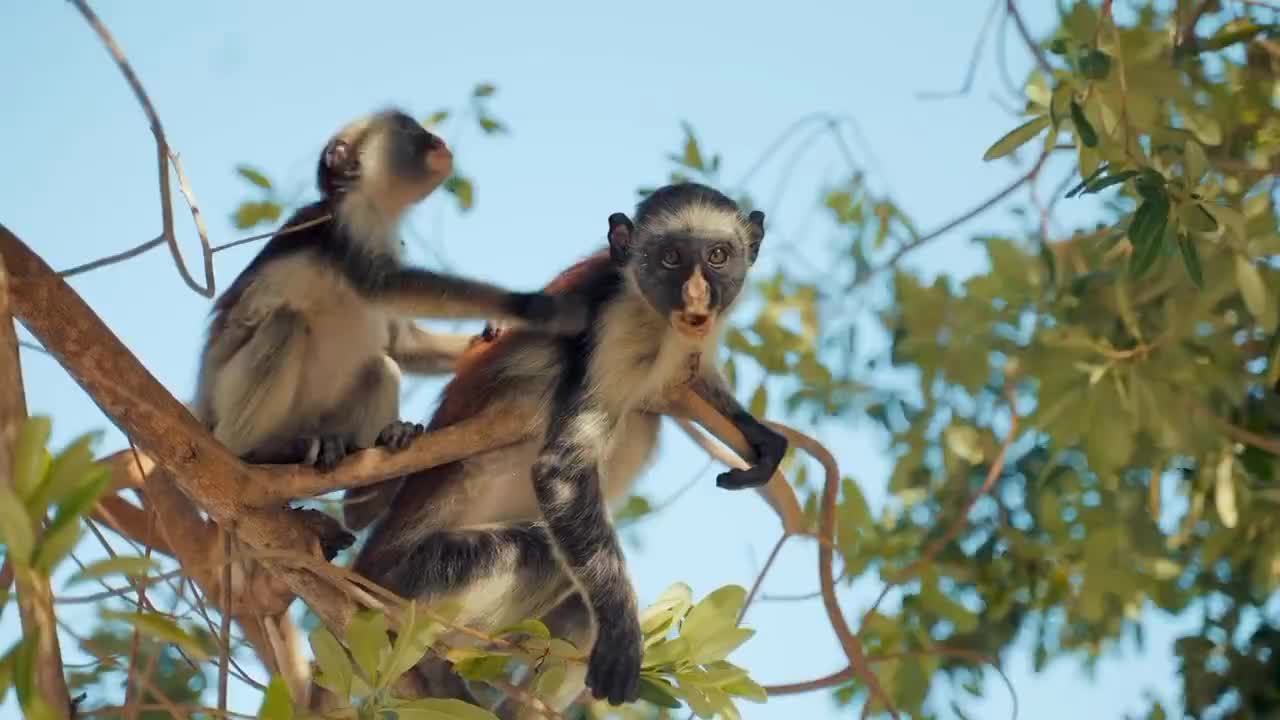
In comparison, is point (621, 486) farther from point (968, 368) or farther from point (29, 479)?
point (29, 479)

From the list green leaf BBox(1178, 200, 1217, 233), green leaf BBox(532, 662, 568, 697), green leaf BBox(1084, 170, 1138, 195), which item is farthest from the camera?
green leaf BBox(1178, 200, 1217, 233)

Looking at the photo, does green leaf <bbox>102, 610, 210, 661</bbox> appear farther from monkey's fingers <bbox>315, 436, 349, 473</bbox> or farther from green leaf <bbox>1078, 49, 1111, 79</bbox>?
green leaf <bbox>1078, 49, 1111, 79</bbox>

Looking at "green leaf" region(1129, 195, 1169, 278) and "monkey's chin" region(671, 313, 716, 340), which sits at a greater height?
"monkey's chin" region(671, 313, 716, 340)

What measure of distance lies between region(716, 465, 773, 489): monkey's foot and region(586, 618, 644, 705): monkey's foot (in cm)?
88

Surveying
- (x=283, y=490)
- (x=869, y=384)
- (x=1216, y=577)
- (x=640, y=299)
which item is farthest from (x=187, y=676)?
(x=1216, y=577)

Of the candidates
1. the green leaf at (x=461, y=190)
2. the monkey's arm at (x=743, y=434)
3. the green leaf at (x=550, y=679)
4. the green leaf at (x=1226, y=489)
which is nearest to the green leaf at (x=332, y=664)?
the green leaf at (x=550, y=679)

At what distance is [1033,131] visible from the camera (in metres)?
4.89

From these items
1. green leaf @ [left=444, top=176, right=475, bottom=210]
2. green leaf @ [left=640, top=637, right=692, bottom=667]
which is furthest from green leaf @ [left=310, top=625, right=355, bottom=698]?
green leaf @ [left=444, top=176, right=475, bottom=210]

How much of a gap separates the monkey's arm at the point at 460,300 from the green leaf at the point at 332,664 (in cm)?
237

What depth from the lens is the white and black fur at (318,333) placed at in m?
6.52

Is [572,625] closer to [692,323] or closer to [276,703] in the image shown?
[692,323]

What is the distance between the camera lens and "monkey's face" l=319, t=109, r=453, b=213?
727cm

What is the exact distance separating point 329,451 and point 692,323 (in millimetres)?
1824

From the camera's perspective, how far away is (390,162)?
7.41 m
